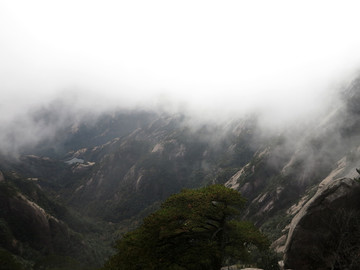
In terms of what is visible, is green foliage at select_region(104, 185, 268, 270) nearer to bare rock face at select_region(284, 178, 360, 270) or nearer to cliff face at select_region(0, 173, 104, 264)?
bare rock face at select_region(284, 178, 360, 270)

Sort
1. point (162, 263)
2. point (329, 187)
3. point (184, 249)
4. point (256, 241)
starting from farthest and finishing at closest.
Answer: point (329, 187) → point (256, 241) → point (184, 249) → point (162, 263)

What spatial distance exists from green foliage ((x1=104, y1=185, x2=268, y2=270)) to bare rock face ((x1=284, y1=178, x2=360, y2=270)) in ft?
22.5

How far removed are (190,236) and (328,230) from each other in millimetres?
16181

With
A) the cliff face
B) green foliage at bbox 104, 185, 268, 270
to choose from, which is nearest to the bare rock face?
green foliage at bbox 104, 185, 268, 270

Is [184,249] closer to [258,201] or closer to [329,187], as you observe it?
[329,187]

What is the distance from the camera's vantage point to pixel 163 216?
75.2ft

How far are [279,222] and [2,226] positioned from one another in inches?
5656

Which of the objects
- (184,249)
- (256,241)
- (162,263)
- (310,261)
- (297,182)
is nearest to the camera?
(162,263)

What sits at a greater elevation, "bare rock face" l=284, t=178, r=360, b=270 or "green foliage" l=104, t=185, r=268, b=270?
"green foliage" l=104, t=185, r=268, b=270

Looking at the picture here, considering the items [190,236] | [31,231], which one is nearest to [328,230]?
[190,236]

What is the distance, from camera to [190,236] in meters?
23.4

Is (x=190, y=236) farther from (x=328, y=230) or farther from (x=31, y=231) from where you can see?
(x=31, y=231)

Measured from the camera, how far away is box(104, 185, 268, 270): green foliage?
2109 cm

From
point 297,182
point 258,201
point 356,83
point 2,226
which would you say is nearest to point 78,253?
point 2,226
